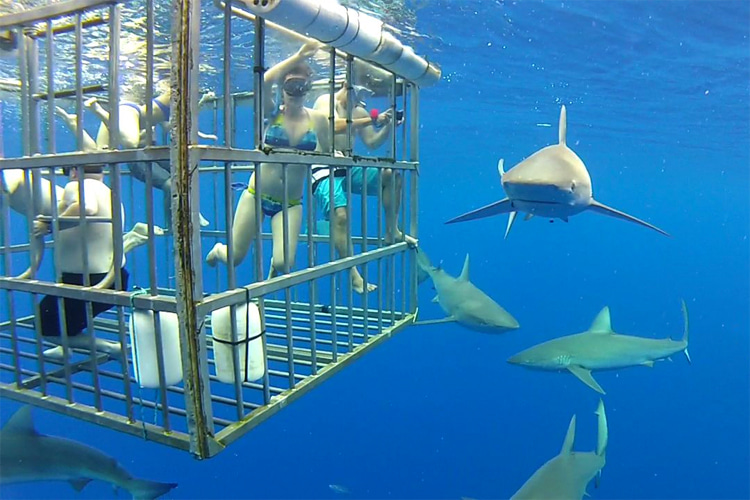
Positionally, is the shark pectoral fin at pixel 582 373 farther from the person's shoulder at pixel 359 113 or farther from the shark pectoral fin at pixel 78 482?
the shark pectoral fin at pixel 78 482

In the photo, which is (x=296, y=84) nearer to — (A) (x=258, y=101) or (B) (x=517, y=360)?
(A) (x=258, y=101)

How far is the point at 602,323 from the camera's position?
8234 millimetres

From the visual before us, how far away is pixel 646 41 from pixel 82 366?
612 inches

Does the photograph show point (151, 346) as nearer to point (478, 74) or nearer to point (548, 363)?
point (548, 363)

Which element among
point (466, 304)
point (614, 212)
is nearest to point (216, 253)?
point (466, 304)

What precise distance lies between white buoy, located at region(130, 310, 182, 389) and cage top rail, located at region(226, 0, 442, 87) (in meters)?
1.90

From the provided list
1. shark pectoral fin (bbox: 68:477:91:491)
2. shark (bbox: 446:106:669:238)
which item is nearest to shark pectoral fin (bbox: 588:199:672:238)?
shark (bbox: 446:106:669:238)

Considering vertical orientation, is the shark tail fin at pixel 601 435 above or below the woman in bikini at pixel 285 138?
below

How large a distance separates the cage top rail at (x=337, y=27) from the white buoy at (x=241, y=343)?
1.73m

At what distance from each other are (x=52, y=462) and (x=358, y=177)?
491 cm

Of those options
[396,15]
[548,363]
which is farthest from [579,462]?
[396,15]

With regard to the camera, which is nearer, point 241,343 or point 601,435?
point 241,343

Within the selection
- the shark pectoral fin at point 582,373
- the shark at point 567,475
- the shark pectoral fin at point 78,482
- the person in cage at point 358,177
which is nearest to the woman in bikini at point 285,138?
the person in cage at point 358,177

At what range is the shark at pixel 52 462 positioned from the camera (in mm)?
4910
